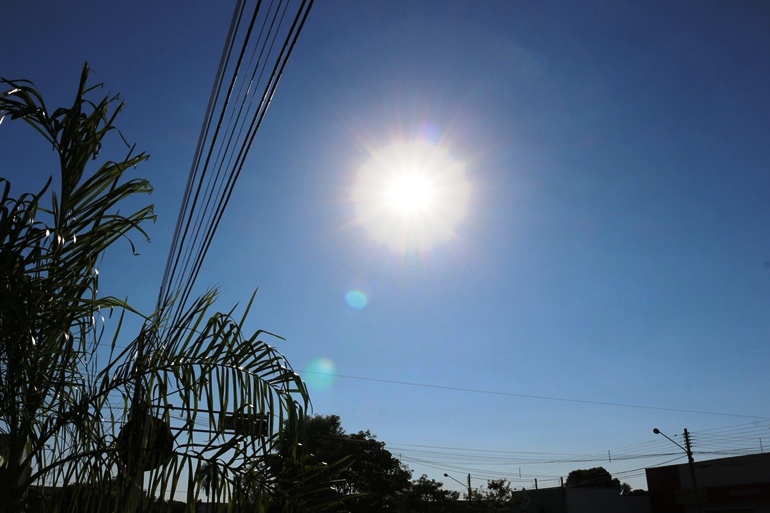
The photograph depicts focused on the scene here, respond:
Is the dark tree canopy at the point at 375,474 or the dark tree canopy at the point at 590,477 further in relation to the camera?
the dark tree canopy at the point at 590,477

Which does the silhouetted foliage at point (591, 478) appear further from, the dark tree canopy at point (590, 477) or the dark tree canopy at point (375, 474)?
the dark tree canopy at point (375, 474)

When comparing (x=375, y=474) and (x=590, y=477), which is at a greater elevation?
(x=590, y=477)

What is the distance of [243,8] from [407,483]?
145 ft

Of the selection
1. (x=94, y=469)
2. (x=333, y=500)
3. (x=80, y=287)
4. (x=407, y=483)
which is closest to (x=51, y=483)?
(x=94, y=469)

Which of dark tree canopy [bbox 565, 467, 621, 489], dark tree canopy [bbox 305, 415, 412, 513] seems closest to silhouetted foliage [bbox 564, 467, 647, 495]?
dark tree canopy [bbox 565, 467, 621, 489]

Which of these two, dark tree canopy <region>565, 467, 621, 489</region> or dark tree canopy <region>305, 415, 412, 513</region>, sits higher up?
dark tree canopy <region>565, 467, 621, 489</region>

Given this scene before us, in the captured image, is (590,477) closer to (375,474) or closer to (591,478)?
(591,478)

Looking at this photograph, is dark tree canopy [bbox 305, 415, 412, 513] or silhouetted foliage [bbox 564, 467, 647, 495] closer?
dark tree canopy [bbox 305, 415, 412, 513]

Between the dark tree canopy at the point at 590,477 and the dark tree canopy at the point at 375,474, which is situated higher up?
the dark tree canopy at the point at 590,477

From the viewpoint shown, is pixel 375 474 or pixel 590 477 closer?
pixel 375 474

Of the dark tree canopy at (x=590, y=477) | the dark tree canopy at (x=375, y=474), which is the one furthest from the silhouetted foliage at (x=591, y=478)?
the dark tree canopy at (x=375, y=474)

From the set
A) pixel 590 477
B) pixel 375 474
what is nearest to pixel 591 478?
pixel 590 477

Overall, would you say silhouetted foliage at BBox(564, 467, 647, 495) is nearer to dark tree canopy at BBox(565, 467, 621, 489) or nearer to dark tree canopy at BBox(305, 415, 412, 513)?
dark tree canopy at BBox(565, 467, 621, 489)

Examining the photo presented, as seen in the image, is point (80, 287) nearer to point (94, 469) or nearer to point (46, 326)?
point (46, 326)
